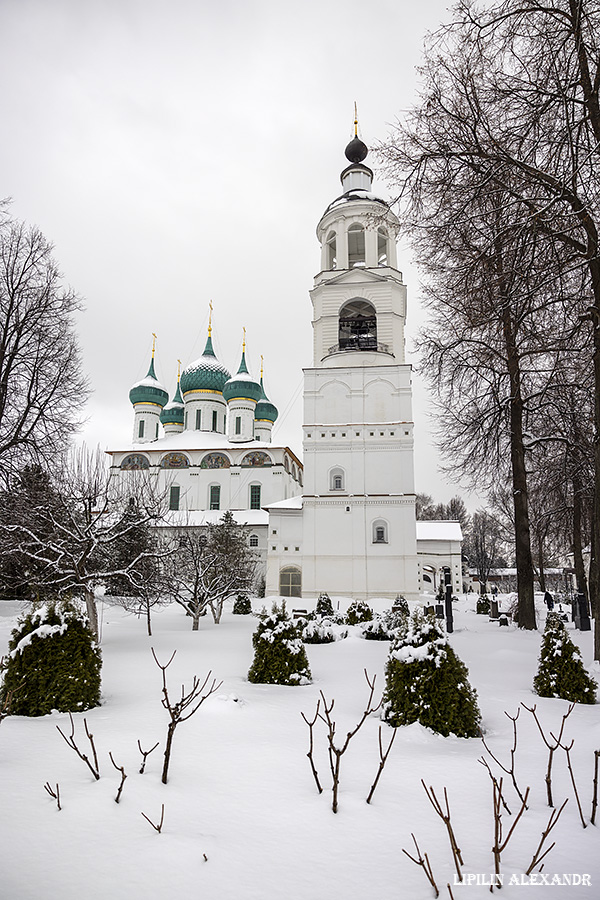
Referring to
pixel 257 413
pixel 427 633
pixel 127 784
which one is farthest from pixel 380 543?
pixel 127 784

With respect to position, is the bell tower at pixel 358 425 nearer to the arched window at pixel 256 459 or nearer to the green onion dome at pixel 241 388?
the arched window at pixel 256 459

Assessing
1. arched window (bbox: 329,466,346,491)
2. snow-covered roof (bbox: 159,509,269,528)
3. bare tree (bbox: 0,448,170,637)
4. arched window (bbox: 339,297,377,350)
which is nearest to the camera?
bare tree (bbox: 0,448,170,637)

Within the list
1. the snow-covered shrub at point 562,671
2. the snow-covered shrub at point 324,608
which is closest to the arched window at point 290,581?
the snow-covered shrub at point 324,608

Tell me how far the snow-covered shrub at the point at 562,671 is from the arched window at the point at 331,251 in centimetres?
2896

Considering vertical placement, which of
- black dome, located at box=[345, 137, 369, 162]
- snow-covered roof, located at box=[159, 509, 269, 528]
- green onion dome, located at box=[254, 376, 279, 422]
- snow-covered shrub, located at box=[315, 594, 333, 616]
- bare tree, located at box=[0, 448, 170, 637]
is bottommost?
snow-covered shrub, located at box=[315, 594, 333, 616]

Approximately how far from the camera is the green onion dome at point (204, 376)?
48281 mm

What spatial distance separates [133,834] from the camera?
3.54m

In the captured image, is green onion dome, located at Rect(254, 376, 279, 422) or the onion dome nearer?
the onion dome

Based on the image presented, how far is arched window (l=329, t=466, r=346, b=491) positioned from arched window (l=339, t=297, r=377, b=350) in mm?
6888

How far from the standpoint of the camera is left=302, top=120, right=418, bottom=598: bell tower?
98.7ft

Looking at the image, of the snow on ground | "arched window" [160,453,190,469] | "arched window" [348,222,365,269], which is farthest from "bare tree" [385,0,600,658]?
"arched window" [160,453,190,469]

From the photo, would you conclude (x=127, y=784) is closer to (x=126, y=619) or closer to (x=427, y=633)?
(x=427, y=633)

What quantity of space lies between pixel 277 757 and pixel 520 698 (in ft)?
12.6

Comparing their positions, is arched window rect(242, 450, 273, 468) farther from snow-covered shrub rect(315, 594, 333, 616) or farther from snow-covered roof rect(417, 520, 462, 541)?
snow-covered shrub rect(315, 594, 333, 616)
